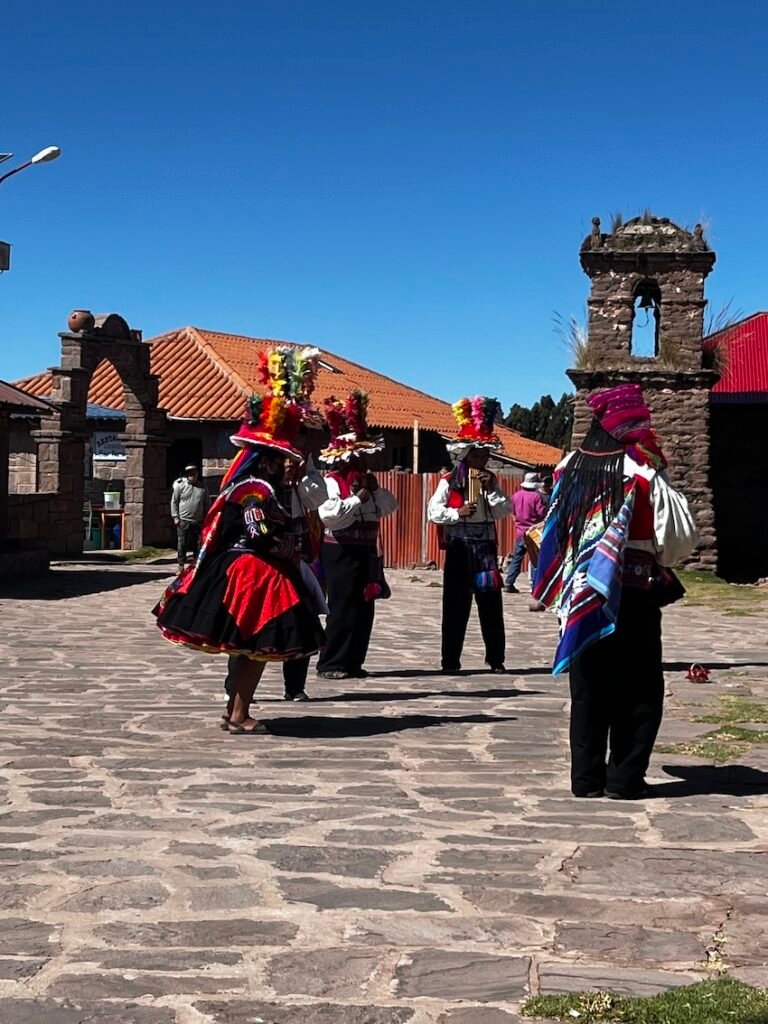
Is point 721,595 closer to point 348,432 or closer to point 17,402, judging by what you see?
point 17,402

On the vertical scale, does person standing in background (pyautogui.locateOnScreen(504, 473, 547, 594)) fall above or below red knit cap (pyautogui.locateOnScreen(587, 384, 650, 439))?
below

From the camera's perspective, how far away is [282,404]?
7.56 m

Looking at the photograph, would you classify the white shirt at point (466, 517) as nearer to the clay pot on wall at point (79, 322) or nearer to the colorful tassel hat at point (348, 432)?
the colorful tassel hat at point (348, 432)

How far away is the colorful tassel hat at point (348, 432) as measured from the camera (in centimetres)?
987

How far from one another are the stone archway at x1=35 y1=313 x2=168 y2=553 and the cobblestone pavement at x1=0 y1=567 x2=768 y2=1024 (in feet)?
57.1

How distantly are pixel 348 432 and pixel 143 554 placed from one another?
18185 mm

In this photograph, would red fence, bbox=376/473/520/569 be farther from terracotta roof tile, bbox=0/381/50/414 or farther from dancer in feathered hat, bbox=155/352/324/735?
dancer in feathered hat, bbox=155/352/324/735

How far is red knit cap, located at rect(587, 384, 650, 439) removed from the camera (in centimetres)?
578

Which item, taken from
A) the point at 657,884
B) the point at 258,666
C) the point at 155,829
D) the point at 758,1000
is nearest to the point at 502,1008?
the point at 758,1000

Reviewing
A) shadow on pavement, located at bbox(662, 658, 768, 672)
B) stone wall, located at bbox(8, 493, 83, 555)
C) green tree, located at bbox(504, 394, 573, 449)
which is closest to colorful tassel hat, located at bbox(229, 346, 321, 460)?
shadow on pavement, located at bbox(662, 658, 768, 672)

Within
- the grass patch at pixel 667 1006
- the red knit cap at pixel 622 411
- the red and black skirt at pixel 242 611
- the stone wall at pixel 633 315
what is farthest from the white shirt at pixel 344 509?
the stone wall at pixel 633 315

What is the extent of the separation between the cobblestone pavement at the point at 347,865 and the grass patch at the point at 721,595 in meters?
10.0

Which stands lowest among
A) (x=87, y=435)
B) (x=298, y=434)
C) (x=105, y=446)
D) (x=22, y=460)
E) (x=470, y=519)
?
(x=470, y=519)

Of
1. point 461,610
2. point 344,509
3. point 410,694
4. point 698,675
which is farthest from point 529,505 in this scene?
point 410,694
